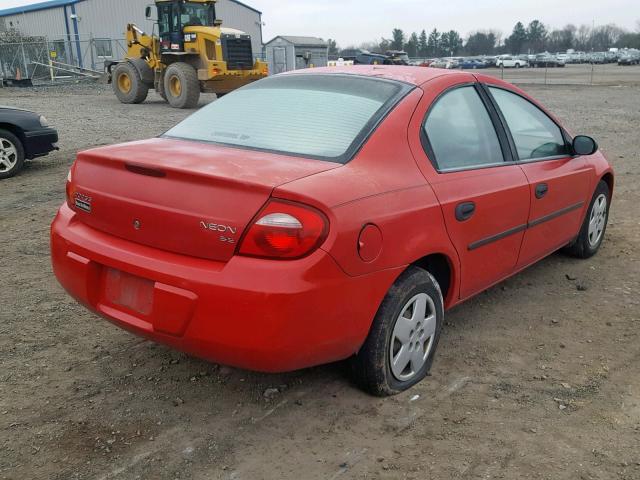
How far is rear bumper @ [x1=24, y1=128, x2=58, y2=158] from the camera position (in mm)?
8023

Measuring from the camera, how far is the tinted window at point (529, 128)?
384cm

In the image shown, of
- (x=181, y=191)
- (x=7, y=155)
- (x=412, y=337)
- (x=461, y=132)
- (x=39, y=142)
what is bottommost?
(x=412, y=337)

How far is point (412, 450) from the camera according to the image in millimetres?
2578

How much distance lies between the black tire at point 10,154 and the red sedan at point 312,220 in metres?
5.31

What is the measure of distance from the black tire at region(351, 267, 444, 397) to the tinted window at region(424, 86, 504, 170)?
0.63 m

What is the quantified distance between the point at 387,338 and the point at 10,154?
6851 millimetres

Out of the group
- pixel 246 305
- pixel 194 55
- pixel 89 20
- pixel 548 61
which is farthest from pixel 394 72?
pixel 548 61

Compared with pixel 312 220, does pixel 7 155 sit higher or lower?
lower

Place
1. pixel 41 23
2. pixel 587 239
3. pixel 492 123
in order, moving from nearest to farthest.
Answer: pixel 492 123 < pixel 587 239 < pixel 41 23

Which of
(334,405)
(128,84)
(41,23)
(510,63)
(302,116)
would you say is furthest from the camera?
(510,63)

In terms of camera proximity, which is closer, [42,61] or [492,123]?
[492,123]

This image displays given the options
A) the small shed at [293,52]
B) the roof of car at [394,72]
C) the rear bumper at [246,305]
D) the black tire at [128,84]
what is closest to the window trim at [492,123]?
the roof of car at [394,72]

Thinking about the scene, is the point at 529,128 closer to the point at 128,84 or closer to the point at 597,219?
the point at 597,219

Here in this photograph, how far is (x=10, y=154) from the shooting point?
7891 mm
